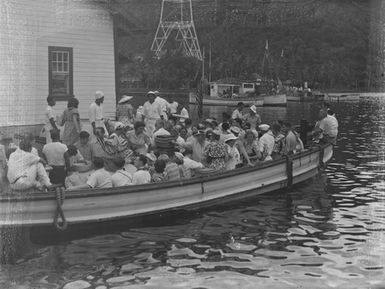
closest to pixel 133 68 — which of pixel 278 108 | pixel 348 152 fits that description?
pixel 278 108

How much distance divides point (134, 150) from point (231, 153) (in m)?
2.60

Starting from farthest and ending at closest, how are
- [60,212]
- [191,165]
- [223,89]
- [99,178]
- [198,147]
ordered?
[223,89] → [198,147] → [191,165] → [99,178] → [60,212]

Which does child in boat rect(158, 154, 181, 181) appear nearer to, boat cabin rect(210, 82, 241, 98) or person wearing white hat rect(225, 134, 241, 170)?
person wearing white hat rect(225, 134, 241, 170)

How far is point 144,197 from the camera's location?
1227 cm

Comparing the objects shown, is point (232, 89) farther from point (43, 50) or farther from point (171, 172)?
point (171, 172)

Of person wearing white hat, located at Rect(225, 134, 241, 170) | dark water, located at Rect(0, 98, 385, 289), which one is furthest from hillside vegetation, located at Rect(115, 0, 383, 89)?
dark water, located at Rect(0, 98, 385, 289)

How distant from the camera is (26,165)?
1091 centimetres

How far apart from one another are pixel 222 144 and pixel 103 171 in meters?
3.90

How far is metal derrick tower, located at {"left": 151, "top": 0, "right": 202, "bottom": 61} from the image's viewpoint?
5241 inches

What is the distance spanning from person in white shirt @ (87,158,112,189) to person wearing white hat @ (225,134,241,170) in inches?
157

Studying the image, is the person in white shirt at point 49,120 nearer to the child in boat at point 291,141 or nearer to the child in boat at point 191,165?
the child in boat at point 191,165

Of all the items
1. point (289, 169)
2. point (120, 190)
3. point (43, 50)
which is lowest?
point (289, 169)

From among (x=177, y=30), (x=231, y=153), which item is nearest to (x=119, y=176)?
(x=231, y=153)

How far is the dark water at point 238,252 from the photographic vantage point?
967 cm
